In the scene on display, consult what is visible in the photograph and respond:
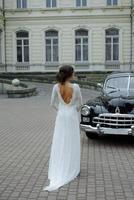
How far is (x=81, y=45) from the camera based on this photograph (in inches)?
1666

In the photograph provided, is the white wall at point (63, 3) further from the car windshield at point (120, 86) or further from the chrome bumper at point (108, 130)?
the chrome bumper at point (108, 130)

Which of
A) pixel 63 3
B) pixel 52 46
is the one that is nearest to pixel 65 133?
pixel 52 46

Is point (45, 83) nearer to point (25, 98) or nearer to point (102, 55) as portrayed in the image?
point (102, 55)

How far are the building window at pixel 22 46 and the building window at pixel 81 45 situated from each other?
4.64m

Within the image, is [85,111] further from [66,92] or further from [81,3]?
[81,3]

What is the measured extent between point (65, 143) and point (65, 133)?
16 cm

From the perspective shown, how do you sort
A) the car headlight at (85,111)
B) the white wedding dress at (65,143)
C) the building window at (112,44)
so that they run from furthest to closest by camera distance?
1. the building window at (112,44)
2. the car headlight at (85,111)
3. the white wedding dress at (65,143)

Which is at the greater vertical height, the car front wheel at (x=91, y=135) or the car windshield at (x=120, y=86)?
the car windshield at (x=120, y=86)

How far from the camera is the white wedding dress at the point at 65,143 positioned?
297 inches

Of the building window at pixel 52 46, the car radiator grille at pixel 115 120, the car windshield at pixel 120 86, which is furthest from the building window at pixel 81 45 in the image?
the car radiator grille at pixel 115 120

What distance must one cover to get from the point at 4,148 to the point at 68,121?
12.0 feet

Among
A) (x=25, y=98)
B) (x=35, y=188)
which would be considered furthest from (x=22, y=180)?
(x=25, y=98)

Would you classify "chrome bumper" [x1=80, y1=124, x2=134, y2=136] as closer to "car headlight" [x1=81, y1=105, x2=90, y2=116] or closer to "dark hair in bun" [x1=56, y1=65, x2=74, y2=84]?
"car headlight" [x1=81, y1=105, x2=90, y2=116]

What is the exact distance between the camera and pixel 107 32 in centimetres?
4203
